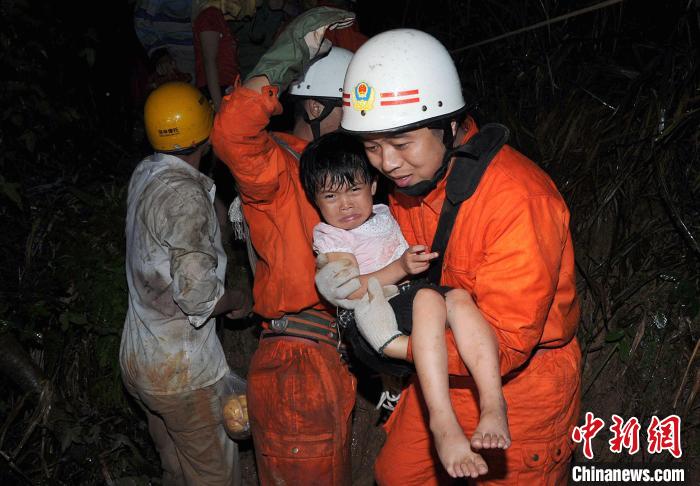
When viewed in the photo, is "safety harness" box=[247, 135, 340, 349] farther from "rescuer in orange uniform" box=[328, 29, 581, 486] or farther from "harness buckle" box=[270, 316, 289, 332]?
"rescuer in orange uniform" box=[328, 29, 581, 486]

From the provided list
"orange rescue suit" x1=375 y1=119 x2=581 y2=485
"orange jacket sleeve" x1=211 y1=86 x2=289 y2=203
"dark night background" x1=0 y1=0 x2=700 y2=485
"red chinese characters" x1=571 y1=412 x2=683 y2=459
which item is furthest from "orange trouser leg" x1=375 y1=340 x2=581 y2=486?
"dark night background" x1=0 y1=0 x2=700 y2=485

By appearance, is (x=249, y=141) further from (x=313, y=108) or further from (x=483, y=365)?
(x=483, y=365)

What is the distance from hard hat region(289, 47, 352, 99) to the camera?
3.59 metres

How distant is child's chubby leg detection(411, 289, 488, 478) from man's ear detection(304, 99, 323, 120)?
4.71 feet

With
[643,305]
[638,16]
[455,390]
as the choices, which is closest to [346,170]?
[455,390]

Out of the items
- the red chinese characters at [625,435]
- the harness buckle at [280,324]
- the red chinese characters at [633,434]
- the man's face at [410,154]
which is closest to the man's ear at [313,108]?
the man's face at [410,154]

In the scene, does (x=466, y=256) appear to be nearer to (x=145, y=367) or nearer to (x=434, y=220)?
(x=434, y=220)

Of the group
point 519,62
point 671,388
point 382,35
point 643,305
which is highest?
point 382,35

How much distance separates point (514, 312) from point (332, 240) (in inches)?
38.6

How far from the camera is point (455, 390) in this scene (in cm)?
296

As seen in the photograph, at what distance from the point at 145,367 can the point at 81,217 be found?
7.80 ft

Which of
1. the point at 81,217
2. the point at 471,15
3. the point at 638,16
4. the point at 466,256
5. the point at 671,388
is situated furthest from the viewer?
the point at 471,15

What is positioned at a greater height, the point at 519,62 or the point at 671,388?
the point at 519,62

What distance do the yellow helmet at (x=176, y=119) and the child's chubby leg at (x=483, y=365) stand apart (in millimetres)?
1901
